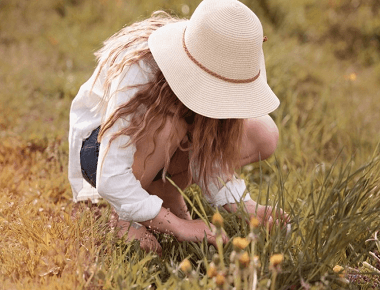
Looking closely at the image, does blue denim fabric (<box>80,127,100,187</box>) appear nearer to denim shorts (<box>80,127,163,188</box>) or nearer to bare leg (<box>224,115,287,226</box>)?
denim shorts (<box>80,127,163,188</box>)

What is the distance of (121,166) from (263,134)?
606 mm

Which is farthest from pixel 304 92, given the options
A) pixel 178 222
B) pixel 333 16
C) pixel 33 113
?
pixel 178 222

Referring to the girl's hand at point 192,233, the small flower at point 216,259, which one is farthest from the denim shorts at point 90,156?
the small flower at point 216,259

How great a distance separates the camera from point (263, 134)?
1.90 meters

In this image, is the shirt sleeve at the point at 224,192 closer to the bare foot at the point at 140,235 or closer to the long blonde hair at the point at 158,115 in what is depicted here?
the long blonde hair at the point at 158,115

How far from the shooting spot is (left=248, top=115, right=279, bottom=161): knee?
1889 millimetres

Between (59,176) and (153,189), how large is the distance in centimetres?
50

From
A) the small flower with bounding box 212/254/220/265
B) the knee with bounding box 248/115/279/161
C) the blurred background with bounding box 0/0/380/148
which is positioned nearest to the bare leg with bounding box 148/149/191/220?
the knee with bounding box 248/115/279/161

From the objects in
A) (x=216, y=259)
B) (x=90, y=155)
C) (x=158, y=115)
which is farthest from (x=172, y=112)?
(x=216, y=259)

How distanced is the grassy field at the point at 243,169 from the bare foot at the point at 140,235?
0.04 meters

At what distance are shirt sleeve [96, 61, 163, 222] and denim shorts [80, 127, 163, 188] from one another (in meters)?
0.19

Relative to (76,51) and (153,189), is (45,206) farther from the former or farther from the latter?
(76,51)

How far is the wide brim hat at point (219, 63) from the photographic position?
142cm

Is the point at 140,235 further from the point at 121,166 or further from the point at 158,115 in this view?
the point at 158,115
